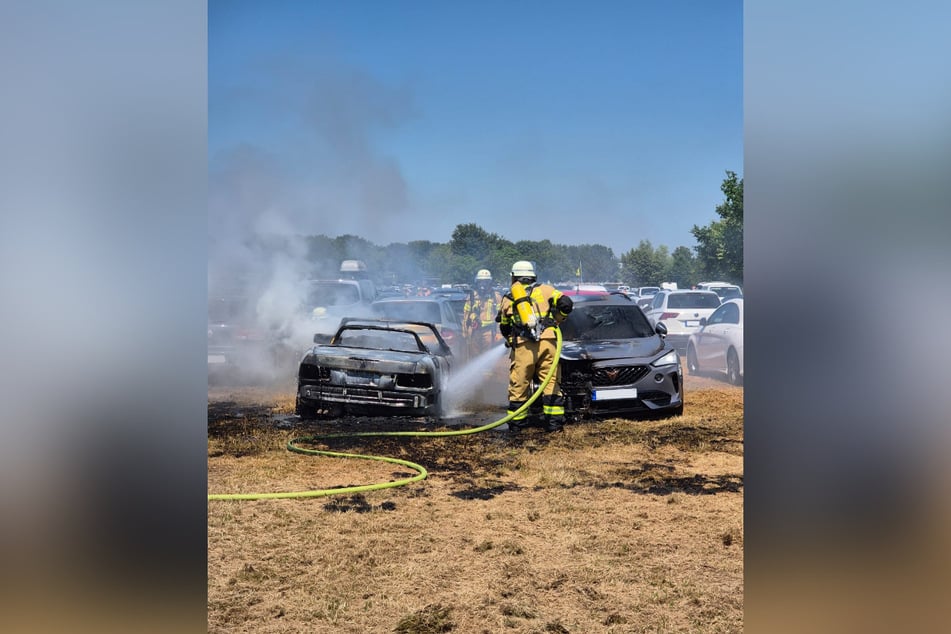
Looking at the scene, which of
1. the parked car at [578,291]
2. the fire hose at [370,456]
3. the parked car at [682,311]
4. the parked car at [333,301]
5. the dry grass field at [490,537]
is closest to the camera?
the dry grass field at [490,537]

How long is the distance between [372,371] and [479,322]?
18.4 feet

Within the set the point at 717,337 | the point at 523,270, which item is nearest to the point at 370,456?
the point at 523,270

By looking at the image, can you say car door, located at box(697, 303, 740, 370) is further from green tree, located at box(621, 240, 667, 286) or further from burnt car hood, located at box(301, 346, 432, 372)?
green tree, located at box(621, 240, 667, 286)

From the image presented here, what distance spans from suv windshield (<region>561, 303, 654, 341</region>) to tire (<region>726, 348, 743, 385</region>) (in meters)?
3.68

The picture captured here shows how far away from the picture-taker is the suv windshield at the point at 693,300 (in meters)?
18.8

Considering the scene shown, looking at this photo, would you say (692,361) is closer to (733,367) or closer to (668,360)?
(733,367)

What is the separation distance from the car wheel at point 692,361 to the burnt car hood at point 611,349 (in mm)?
5193

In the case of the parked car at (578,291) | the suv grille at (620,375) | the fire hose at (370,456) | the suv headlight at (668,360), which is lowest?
the fire hose at (370,456)

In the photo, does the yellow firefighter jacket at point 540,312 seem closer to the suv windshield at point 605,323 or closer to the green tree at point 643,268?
the suv windshield at point 605,323

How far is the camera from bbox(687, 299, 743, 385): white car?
570 inches

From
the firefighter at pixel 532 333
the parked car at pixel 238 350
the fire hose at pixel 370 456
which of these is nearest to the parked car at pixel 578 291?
the firefighter at pixel 532 333

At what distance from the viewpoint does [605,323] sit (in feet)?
37.7

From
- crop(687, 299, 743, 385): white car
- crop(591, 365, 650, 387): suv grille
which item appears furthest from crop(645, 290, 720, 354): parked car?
crop(591, 365, 650, 387): suv grille
